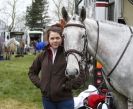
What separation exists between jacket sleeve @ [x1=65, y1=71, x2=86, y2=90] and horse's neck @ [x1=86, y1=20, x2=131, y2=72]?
343 mm

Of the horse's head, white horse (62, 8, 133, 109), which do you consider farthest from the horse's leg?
the horse's head

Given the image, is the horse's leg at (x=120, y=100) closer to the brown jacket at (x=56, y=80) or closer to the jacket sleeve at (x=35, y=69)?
the brown jacket at (x=56, y=80)

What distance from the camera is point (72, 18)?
14.4ft

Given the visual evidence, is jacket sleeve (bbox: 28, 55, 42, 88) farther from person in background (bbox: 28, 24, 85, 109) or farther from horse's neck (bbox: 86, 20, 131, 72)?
horse's neck (bbox: 86, 20, 131, 72)

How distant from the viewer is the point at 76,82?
176 inches

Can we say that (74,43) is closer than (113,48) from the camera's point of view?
Yes

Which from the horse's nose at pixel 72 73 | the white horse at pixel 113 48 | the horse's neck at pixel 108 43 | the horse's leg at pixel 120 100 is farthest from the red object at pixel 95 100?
the horse's nose at pixel 72 73

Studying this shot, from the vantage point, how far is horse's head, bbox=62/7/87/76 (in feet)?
13.4

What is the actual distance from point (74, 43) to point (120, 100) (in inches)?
43.2

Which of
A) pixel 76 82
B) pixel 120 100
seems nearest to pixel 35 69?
pixel 76 82

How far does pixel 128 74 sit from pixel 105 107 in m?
1.51

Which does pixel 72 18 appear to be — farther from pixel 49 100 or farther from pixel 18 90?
pixel 18 90

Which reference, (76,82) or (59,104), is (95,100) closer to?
(59,104)

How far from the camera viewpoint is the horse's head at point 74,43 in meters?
4.08
